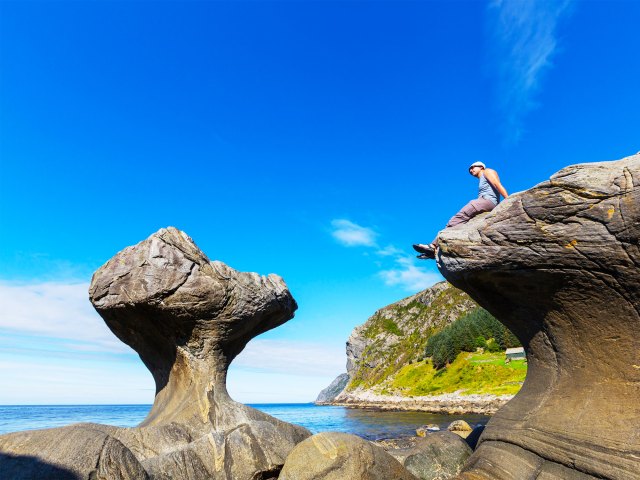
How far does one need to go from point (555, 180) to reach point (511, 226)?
3.66ft

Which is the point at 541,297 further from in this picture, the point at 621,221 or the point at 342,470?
the point at 342,470

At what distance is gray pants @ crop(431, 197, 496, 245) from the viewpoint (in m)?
10.2

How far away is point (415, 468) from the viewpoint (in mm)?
11203

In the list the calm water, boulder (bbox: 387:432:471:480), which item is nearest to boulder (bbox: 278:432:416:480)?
boulder (bbox: 387:432:471:480)

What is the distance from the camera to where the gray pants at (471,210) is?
10.2 m

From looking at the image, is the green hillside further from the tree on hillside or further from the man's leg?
the man's leg

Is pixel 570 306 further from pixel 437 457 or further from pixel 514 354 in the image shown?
pixel 514 354

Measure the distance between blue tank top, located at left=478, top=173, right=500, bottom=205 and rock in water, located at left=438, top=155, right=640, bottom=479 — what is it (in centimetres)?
142

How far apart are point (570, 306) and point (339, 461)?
211 inches

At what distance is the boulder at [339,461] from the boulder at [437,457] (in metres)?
2.45

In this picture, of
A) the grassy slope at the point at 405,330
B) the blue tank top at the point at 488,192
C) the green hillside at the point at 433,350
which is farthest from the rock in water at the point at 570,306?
the grassy slope at the point at 405,330

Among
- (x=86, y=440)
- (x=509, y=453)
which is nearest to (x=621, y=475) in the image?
(x=509, y=453)

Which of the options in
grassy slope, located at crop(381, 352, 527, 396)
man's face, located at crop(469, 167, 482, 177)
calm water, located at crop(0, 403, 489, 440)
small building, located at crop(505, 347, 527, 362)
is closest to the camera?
man's face, located at crop(469, 167, 482, 177)

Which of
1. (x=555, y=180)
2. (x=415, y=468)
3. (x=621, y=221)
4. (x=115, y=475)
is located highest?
(x=555, y=180)
